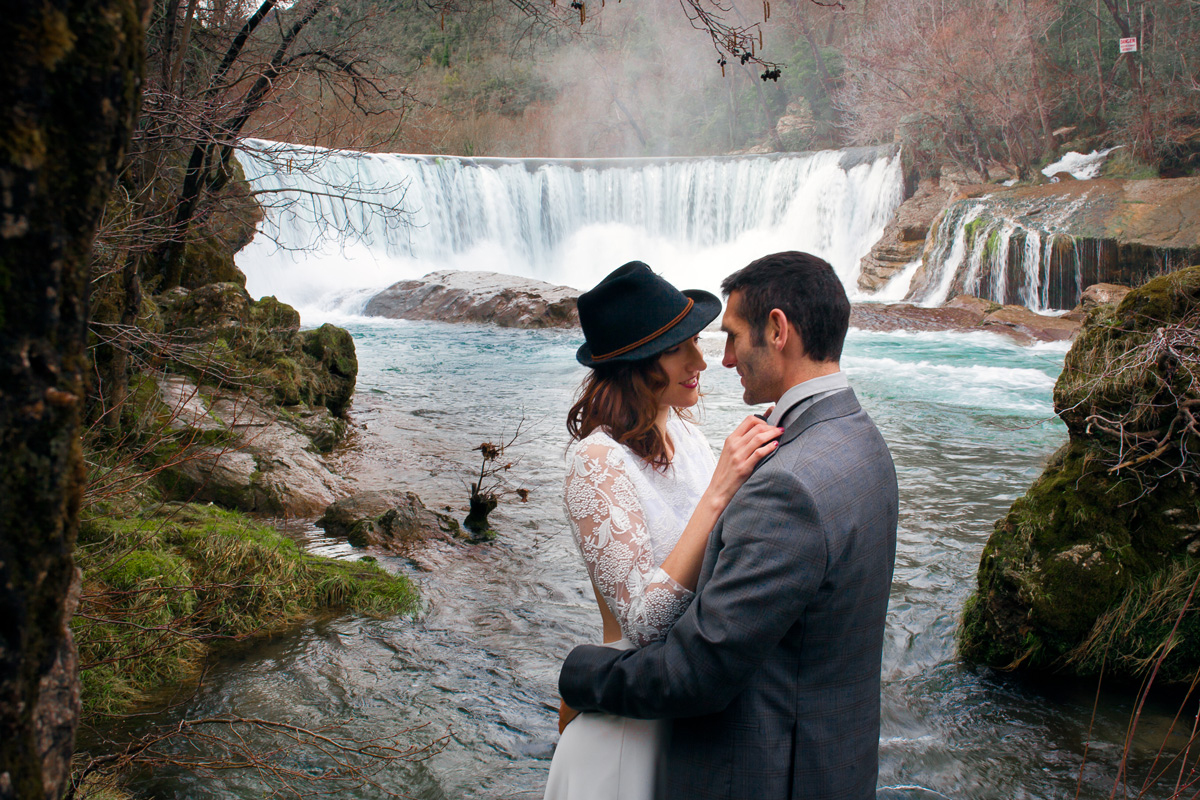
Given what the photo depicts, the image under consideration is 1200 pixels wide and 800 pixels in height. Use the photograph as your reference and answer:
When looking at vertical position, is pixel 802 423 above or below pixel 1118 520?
above

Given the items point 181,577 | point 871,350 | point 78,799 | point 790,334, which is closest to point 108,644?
point 181,577

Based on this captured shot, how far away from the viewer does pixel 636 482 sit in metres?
2.03

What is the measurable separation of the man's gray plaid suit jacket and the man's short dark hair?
135mm

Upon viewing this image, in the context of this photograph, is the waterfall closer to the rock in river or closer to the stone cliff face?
the stone cliff face

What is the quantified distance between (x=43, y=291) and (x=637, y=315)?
143cm

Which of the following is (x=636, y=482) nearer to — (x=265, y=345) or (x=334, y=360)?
(x=265, y=345)

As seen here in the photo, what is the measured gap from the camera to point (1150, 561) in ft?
12.0

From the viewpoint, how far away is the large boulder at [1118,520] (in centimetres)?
360

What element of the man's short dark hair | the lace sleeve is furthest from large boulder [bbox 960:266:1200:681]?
the lace sleeve

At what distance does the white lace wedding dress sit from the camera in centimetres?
174

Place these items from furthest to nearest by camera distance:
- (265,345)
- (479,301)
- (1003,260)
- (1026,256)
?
1. (479,301)
2. (1003,260)
3. (1026,256)
4. (265,345)

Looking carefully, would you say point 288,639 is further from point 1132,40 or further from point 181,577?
point 1132,40

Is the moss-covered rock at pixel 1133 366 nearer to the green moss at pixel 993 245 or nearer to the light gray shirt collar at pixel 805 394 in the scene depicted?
the light gray shirt collar at pixel 805 394

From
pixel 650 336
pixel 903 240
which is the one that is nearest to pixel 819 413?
pixel 650 336
